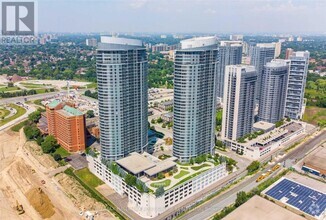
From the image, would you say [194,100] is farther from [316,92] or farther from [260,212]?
[316,92]

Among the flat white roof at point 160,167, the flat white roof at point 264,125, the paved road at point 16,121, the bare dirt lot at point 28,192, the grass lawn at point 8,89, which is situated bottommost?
the bare dirt lot at point 28,192

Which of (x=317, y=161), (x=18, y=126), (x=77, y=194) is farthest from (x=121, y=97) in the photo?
(x=18, y=126)

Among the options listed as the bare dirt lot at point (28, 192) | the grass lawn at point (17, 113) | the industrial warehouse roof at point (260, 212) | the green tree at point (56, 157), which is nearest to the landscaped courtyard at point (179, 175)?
the industrial warehouse roof at point (260, 212)

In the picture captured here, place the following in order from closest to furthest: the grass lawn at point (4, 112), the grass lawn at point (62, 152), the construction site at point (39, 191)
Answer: the construction site at point (39, 191) < the grass lawn at point (62, 152) < the grass lawn at point (4, 112)

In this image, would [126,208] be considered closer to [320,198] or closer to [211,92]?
[211,92]

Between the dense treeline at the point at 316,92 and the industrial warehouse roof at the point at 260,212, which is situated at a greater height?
the dense treeline at the point at 316,92

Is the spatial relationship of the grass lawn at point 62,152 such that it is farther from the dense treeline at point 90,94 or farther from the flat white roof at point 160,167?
the dense treeline at point 90,94
